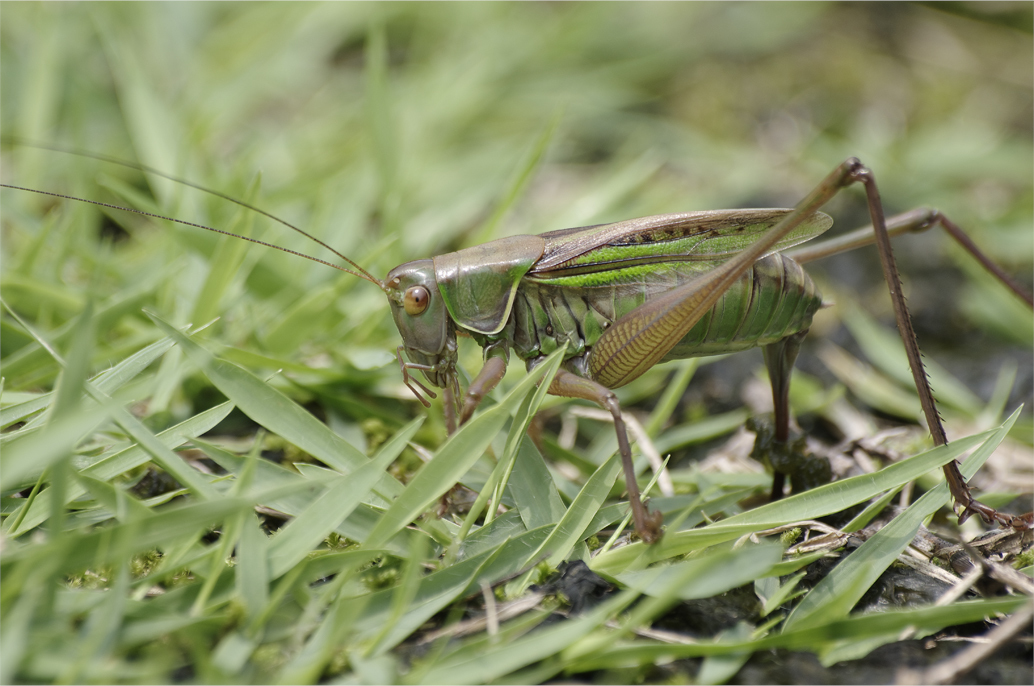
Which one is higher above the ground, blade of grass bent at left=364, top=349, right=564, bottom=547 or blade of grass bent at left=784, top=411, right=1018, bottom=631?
blade of grass bent at left=364, top=349, right=564, bottom=547

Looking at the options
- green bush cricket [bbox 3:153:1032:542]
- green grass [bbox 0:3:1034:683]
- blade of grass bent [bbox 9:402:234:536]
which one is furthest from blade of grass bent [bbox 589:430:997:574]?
blade of grass bent [bbox 9:402:234:536]

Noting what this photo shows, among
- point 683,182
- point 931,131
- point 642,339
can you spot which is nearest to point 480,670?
point 642,339

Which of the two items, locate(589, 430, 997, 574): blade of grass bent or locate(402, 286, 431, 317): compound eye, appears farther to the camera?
locate(402, 286, 431, 317): compound eye

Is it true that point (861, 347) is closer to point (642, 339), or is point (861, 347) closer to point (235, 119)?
point (642, 339)

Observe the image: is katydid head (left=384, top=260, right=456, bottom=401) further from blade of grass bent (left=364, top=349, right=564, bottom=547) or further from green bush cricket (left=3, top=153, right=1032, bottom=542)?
blade of grass bent (left=364, top=349, right=564, bottom=547)

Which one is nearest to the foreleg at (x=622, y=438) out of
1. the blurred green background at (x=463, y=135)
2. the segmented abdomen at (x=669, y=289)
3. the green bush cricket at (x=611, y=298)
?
the green bush cricket at (x=611, y=298)

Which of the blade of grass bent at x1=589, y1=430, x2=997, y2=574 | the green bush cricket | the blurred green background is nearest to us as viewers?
the blade of grass bent at x1=589, y1=430, x2=997, y2=574

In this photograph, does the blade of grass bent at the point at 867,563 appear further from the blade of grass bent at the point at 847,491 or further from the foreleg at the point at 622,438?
the foreleg at the point at 622,438

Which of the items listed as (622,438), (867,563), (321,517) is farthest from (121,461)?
(867,563)
